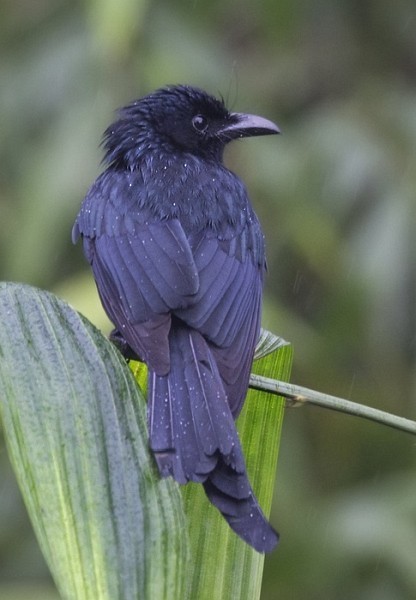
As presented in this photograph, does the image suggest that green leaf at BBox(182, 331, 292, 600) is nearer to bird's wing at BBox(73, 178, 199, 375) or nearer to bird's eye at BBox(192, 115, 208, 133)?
bird's wing at BBox(73, 178, 199, 375)

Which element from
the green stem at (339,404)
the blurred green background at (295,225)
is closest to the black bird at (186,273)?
the green stem at (339,404)

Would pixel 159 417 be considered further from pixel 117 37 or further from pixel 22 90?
pixel 22 90

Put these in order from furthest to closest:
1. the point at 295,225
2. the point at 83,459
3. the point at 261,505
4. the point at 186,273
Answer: the point at 295,225 → the point at 186,273 → the point at 261,505 → the point at 83,459

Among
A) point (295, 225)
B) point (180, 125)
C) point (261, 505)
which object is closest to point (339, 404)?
point (261, 505)

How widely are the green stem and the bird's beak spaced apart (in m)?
1.55

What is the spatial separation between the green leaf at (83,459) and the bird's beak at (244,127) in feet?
6.48

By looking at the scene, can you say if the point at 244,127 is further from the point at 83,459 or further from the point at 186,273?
the point at 83,459

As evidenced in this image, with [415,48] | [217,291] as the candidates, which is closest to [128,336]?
[217,291]

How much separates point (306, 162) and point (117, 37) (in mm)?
1125

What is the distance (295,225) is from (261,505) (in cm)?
359

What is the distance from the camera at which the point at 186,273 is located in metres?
2.61

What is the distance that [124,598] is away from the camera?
4.23 feet

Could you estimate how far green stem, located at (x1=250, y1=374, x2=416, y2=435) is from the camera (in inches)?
77.9

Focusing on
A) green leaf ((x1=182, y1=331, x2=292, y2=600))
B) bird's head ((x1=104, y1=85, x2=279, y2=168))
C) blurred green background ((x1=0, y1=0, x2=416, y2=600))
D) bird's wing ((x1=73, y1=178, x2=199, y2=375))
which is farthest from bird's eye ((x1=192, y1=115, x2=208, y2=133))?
green leaf ((x1=182, y1=331, x2=292, y2=600))
